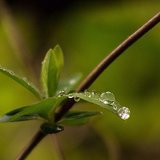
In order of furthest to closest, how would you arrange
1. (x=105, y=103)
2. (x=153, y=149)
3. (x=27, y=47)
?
(x=27, y=47) < (x=153, y=149) < (x=105, y=103)

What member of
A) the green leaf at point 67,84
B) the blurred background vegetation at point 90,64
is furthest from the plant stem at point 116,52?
the blurred background vegetation at point 90,64

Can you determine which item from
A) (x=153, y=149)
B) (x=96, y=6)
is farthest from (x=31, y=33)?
(x=153, y=149)

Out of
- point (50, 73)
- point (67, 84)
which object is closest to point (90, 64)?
point (67, 84)

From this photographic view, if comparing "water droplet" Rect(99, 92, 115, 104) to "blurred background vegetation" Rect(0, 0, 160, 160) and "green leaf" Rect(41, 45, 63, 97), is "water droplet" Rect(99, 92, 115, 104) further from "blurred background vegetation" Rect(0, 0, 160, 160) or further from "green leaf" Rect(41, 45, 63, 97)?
"blurred background vegetation" Rect(0, 0, 160, 160)

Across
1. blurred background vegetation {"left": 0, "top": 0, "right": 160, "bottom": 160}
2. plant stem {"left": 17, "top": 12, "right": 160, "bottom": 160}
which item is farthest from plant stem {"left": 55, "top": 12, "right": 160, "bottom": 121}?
blurred background vegetation {"left": 0, "top": 0, "right": 160, "bottom": 160}

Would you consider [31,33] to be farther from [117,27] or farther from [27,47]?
[117,27]
